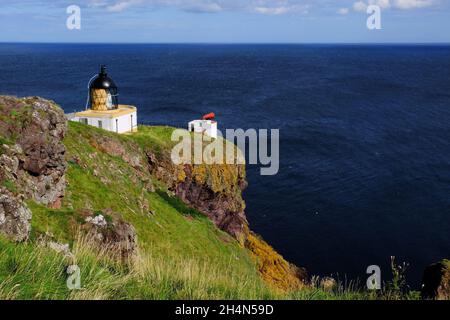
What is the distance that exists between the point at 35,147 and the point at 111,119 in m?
20.3

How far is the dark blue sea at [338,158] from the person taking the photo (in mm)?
48531

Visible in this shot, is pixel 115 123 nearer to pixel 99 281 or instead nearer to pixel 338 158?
pixel 99 281

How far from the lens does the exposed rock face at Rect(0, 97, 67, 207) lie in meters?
21.0

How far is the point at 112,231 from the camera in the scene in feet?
57.6

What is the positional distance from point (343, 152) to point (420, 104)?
51.3m

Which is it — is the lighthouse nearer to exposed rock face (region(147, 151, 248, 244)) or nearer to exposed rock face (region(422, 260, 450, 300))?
exposed rock face (region(147, 151, 248, 244))

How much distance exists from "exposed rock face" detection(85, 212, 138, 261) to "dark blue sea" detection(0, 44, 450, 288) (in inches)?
1063
